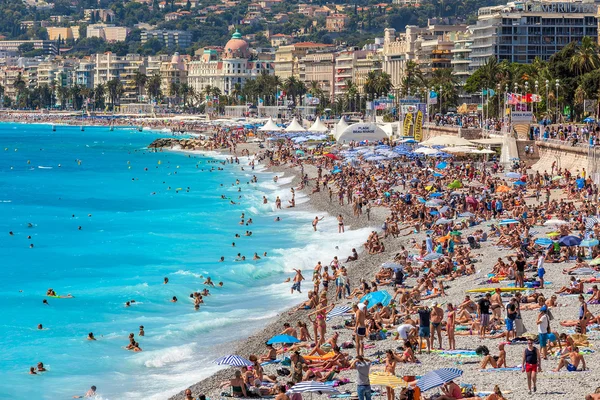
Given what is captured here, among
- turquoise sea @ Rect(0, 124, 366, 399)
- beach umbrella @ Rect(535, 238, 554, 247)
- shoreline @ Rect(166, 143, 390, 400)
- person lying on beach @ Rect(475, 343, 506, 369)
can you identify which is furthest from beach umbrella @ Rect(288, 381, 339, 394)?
beach umbrella @ Rect(535, 238, 554, 247)

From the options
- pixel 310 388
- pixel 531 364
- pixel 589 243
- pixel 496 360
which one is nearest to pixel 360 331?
pixel 496 360

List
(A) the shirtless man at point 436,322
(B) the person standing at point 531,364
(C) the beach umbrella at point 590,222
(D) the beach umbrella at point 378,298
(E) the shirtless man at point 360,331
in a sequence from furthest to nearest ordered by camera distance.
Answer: (C) the beach umbrella at point 590,222 < (D) the beach umbrella at point 378,298 < (E) the shirtless man at point 360,331 < (A) the shirtless man at point 436,322 < (B) the person standing at point 531,364

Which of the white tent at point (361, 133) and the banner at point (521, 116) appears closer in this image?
the banner at point (521, 116)

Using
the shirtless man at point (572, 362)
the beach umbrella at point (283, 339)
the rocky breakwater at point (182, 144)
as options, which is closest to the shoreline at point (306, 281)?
the beach umbrella at point (283, 339)

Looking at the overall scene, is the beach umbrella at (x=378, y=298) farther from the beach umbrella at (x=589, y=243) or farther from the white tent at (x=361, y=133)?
the white tent at (x=361, y=133)

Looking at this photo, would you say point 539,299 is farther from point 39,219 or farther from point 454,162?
point 39,219

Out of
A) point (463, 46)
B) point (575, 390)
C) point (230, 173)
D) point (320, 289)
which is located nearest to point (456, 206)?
point (320, 289)

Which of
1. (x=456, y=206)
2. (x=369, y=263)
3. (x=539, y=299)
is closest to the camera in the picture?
(x=539, y=299)
